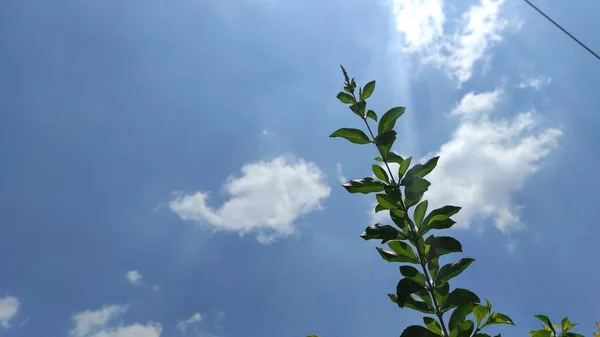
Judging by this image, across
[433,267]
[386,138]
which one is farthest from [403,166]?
[433,267]

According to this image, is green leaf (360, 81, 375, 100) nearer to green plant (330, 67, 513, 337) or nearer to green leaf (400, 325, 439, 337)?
green plant (330, 67, 513, 337)

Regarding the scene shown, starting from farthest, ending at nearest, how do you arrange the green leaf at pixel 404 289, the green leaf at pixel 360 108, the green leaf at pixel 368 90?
the green leaf at pixel 368 90 → the green leaf at pixel 360 108 → the green leaf at pixel 404 289

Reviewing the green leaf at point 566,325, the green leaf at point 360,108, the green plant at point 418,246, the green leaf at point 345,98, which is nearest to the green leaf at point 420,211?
the green plant at point 418,246

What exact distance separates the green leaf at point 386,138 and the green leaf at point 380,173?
0.14m

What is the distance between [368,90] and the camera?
9.04 feet

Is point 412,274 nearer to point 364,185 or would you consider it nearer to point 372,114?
point 364,185

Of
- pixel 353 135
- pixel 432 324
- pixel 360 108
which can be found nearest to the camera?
pixel 432 324

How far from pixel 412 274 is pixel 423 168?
594 mm

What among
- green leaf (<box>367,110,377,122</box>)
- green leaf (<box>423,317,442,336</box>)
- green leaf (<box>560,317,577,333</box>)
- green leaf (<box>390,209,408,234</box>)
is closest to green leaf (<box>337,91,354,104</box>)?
green leaf (<box>367,110,377,122</box>)

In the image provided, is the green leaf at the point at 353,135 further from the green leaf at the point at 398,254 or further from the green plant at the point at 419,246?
the green leaf at the point at 398,254

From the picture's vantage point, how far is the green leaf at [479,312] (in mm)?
2008

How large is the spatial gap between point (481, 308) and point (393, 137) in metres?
1.02

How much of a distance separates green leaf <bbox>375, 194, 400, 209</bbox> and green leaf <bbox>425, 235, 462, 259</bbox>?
28 cm

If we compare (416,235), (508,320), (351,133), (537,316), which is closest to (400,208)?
(416,235)
